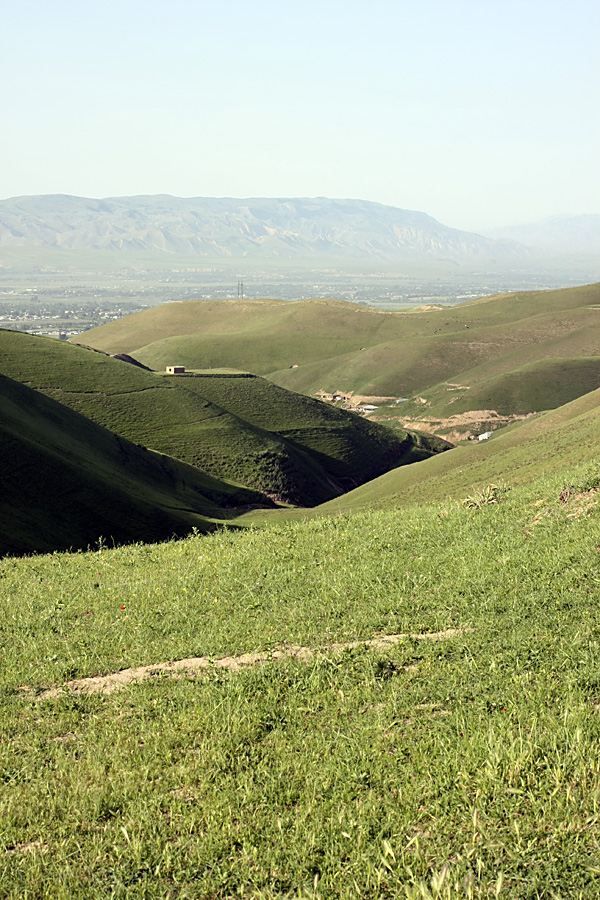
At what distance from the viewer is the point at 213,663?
33.2 feet

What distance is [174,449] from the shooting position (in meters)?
81.1

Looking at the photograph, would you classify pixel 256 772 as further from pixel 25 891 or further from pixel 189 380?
pixel 189 380

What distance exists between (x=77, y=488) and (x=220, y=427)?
4656 cm

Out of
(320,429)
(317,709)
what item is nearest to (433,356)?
(320,429)

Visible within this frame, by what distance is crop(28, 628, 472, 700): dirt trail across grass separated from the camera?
998 centimetres

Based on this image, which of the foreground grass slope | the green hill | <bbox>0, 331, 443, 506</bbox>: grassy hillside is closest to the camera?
the foreground grass slope

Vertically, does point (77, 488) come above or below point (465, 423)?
above

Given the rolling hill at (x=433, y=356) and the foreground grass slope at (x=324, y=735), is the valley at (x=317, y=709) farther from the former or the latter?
the rolling hill at (x=433, y=356)

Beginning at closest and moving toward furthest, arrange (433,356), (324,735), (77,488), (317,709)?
(324,735) < (317,709) < (77,488) < (433,356)

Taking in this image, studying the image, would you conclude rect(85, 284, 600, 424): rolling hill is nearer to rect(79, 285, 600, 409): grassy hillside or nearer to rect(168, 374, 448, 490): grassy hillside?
rect(79, 285, 600, 409): grassy hillside

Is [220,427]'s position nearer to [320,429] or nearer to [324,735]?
[320,429]

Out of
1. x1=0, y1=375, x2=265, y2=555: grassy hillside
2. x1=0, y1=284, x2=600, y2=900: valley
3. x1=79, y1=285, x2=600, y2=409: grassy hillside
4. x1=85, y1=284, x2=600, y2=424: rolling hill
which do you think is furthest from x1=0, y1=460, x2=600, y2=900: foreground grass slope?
x1=79, y1=285, x2=600, y2=409: grassy hillside

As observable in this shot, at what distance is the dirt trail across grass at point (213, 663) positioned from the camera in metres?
9.98

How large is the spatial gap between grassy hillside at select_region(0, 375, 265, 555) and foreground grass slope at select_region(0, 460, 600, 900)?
17.0 m
